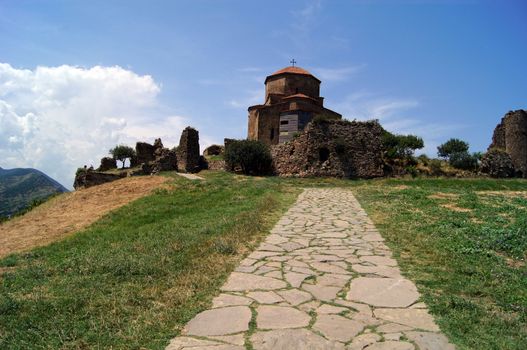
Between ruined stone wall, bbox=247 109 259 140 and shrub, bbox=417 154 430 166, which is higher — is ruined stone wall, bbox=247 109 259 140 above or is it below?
above

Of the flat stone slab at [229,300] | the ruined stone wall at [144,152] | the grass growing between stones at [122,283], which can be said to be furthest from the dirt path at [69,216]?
the ruined stone wall at [144,152]

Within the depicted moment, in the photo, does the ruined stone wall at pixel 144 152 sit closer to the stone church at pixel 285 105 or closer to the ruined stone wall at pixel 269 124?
the stone church at pixel 285 105

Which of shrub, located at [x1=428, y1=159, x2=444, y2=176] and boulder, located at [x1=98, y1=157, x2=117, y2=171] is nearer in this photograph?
shrub, located at [x1=428, y1=159, x2=444, y2=176]

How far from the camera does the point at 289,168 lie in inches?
947

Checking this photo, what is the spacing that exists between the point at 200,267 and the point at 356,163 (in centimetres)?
1913

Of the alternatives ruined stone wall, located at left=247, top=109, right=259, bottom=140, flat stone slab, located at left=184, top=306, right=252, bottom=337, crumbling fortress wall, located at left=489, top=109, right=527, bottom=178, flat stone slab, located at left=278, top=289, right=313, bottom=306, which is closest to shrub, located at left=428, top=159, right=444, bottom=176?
crumbling fortress wall, located at left=489, top=109, right=527, bottom=178

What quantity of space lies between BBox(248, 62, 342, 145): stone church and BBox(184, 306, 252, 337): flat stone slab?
31027 millimetres

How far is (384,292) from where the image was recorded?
13.6ft

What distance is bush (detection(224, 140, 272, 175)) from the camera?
24.6m

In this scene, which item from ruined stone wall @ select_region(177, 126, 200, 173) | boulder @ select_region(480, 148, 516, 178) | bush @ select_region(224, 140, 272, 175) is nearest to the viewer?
boulder @ select_region(480, 148, 516, 178)

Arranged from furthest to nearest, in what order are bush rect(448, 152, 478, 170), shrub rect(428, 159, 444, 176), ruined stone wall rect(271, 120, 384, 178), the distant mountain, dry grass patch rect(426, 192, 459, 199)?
A: the distant mountain < bush rect(448, 152, 478, 170) < shrub rect(428, 159, 444, 176) < ruined stone wall rect(271, 120, 384, 178) < dry grass patch rect(426, 192, 459, 199)

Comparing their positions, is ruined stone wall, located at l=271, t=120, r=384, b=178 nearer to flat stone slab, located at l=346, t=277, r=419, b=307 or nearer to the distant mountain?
flat stone slab, located at l=346, t=277, r=419, b=307

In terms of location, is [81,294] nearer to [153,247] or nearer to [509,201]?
[153,247]

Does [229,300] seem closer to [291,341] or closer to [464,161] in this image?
[291,341]
